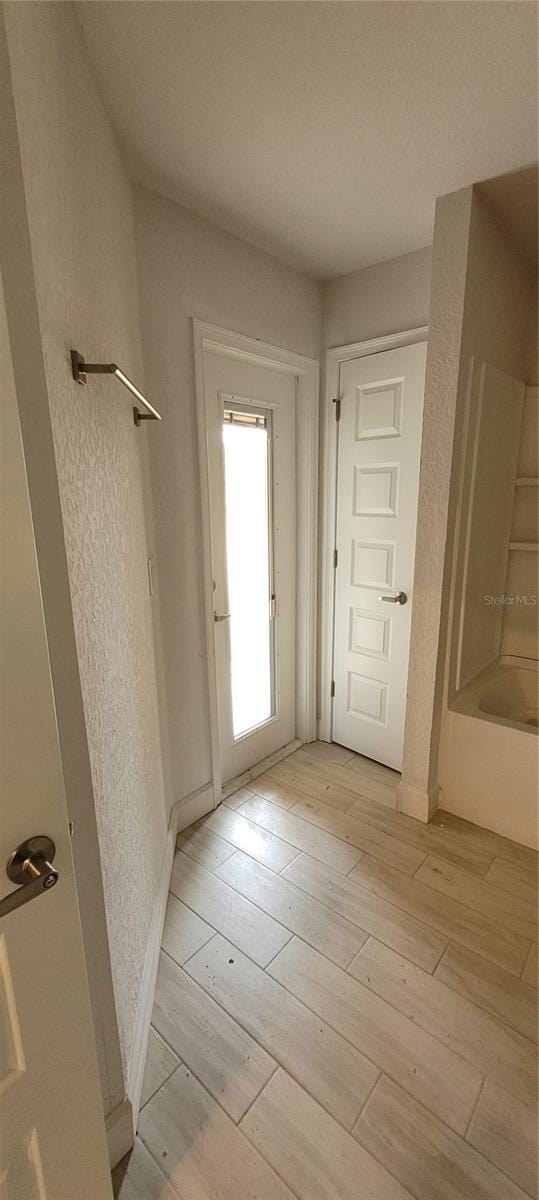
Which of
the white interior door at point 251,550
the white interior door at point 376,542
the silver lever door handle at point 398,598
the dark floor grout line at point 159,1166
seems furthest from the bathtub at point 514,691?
the dark floor grout line at point 159,1166

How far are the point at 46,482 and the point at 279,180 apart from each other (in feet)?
4.68

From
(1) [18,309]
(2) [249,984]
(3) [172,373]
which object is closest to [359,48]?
(3) [172,373]

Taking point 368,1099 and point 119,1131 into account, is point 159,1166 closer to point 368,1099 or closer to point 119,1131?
point 119,1131

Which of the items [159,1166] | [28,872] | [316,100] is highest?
[316,100]

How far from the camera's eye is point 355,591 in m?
2.37

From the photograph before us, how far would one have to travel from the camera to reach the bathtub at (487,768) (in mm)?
1828

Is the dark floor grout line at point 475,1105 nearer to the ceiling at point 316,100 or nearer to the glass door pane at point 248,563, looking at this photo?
the glass door pane at point 248,563

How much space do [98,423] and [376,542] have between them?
1.49m

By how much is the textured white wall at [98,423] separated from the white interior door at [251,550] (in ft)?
1.69

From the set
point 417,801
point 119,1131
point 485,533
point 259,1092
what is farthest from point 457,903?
A: point 485,533

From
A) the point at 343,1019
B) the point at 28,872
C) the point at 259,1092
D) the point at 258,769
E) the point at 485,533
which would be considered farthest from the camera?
the point at 258,769

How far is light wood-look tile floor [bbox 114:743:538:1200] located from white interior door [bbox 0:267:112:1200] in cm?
46

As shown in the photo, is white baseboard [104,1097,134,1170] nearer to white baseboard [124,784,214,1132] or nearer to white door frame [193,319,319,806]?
white baseboard [124,784,214,1132]

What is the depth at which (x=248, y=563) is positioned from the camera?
86.0 inches
